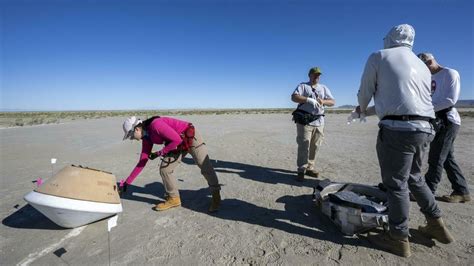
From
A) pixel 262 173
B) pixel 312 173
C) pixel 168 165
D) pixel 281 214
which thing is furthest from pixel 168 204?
pixel 312 173

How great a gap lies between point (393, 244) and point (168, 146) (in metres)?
2.85

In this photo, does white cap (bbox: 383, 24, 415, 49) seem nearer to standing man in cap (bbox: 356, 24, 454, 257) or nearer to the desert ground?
standing man in cap (bbox: 356, 24, 454, 257)

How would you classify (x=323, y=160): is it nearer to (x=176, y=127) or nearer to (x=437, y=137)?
(x=437, y=137)

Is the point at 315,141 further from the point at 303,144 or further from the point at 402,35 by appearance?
the point at 402,35

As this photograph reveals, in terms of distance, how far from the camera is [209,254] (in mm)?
2924

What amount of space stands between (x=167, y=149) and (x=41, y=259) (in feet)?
5.83

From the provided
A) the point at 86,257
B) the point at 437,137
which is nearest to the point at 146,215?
the point at 86,257

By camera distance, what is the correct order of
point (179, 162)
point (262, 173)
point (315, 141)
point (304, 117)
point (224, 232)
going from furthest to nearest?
1. point (262, 173)
2. point (315, 141)
3. point (304, 117)
4. point (179, 162)
5. point (224, 232)

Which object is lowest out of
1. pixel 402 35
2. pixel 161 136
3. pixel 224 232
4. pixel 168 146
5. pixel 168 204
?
pixel 224 232

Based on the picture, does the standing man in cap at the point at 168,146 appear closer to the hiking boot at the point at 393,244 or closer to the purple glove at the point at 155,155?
the purple glove at the point at 155,155

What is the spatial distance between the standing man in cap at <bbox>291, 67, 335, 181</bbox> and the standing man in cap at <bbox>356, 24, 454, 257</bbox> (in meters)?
2.31

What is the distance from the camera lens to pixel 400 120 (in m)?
2.53

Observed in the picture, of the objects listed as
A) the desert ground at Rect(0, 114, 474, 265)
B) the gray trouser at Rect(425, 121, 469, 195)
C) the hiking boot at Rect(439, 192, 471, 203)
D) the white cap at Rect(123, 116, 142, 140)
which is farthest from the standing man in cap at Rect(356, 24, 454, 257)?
the white cap at Rect(123, 116, 142, 140)

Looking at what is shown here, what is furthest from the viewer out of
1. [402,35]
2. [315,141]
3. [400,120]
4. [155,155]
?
[315,141]
